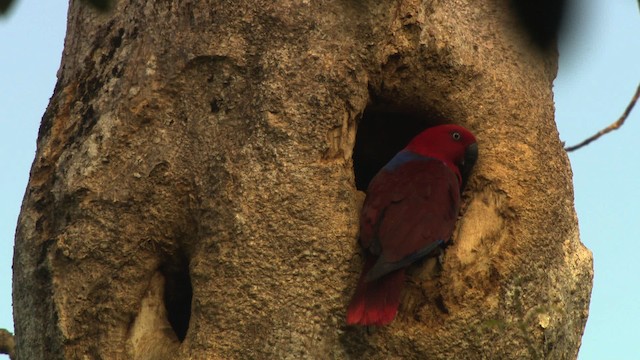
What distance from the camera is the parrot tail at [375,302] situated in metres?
2.66

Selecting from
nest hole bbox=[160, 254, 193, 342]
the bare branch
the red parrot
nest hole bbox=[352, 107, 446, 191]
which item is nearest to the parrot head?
the red parrot

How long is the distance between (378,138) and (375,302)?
1.16m

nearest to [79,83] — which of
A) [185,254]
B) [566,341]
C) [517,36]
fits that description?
[185,254]

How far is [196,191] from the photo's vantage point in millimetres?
2891

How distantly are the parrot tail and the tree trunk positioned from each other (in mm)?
75

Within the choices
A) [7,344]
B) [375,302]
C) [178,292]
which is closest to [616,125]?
[375,302]

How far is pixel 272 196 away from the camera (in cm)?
280

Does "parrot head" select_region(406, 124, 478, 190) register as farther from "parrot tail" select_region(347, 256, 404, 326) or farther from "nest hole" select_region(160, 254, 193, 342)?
"nest hole" select_region(160, 254, 193, 342)

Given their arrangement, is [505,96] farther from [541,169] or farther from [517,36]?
[517,36]

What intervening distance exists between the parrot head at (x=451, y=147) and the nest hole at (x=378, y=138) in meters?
0.22

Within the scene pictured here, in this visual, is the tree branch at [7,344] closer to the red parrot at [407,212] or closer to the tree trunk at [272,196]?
the tree trunk at [272,196]

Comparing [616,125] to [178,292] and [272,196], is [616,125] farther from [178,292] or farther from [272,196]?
[178,292]

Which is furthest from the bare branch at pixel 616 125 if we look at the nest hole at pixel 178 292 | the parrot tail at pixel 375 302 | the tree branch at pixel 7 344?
the tree branch at pixel 7 344

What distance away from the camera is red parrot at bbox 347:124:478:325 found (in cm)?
269
